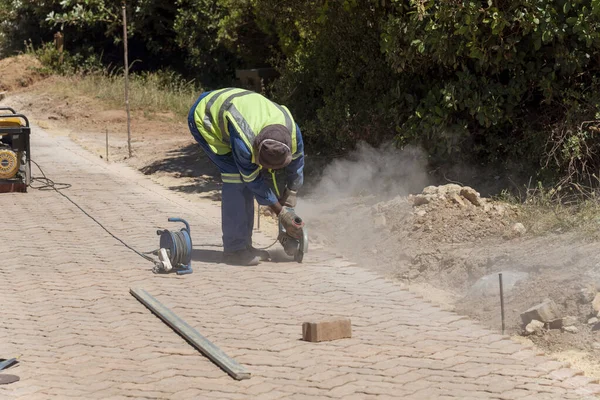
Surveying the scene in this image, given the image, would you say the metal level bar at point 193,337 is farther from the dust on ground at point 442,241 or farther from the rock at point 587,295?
the rock at point 587,295

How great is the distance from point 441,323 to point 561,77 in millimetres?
5222

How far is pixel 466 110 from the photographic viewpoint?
11.7 meters

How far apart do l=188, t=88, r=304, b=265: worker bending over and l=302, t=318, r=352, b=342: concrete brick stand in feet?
6.61

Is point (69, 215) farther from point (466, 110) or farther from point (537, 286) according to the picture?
point (537, 286)

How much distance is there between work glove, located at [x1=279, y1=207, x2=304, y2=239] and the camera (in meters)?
8.44

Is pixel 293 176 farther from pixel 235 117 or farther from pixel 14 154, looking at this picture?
pixel 14 154

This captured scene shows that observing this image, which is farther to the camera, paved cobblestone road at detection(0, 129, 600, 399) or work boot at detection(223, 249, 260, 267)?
work boot at detection(223, 249, 260, 267)

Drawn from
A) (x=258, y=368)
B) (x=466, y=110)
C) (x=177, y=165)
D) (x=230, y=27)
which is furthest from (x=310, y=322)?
(x=230, y=27)

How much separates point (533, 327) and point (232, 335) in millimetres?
2038

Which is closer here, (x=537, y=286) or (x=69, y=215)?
(x=537, y=286)

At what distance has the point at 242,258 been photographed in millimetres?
8789

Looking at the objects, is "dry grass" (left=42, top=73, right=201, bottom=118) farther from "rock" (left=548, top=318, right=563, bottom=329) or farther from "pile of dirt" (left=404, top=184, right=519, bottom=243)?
"rock" (left=548, top=318, right=563, bottom=329)

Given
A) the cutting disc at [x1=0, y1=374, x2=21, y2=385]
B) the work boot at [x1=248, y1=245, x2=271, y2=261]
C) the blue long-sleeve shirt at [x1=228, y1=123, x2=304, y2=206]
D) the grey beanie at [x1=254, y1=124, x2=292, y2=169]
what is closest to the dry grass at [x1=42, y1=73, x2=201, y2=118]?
the work boot at [x1=248, y1=245, x2=271, y2=261]

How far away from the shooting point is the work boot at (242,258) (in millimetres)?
8758
